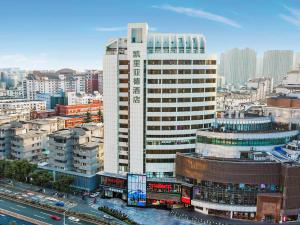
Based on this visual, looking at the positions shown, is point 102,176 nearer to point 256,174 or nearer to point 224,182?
point 224,182

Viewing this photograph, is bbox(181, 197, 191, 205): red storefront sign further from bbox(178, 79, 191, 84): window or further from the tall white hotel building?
bbox(178, 79, 191, 84): window

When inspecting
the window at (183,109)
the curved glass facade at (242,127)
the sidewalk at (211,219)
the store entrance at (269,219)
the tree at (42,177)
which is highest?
the window at (183,109)

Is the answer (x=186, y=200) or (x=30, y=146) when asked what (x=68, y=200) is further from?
(x=30, y=146)

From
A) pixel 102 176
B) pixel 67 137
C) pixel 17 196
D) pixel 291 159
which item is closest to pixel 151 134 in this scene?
pixel 102 176

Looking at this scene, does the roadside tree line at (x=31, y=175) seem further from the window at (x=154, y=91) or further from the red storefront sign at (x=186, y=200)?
the window at (x=154, y=91)

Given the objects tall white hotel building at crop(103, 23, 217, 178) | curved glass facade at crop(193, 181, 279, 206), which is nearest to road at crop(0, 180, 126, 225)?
tall white hotel building at crop(103, 23, 217, 178)

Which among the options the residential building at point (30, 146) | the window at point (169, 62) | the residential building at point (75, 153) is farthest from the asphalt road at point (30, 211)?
the window at point (169, 62)
